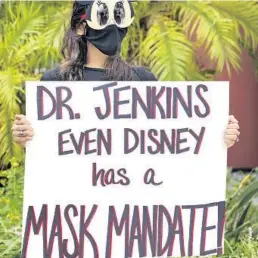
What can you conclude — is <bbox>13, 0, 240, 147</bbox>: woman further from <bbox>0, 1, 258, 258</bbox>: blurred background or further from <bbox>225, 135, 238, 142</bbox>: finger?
<bbox>0, 1, 258, 258</bbox>: blurred background

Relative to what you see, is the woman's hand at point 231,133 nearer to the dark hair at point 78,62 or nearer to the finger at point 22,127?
the dark hair at point 78,62

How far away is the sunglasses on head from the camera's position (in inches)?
112

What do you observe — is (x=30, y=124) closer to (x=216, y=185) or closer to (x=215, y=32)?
(x=216, y=185)

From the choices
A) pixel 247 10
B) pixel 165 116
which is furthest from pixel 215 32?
pixel 165 116

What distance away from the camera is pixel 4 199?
451 centimetres

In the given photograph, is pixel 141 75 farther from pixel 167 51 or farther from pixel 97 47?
pixel 167 51

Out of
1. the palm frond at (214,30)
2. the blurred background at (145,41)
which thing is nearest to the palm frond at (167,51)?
the blurred background at (145,41)

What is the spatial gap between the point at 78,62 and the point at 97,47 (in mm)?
92

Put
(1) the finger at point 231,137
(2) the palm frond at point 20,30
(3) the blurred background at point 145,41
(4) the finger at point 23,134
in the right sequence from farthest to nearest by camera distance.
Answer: (2) the palm frond at point 20,30 → (3) the blurred background at point 145,41 → (1) the finger at point 231,137 → (4) the finger at point 23,134

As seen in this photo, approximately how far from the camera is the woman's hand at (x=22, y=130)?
267 centimetres

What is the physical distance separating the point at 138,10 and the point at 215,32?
604mm

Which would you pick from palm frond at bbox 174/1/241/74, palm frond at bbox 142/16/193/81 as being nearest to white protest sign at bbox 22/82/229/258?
palm frond at bbox 142/16/193/81

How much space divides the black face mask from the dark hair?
3cm

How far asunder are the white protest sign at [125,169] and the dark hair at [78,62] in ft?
0.30
